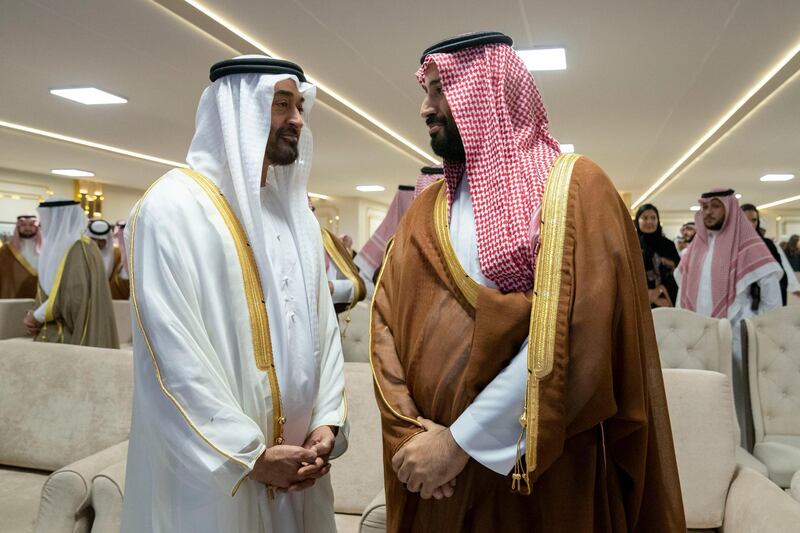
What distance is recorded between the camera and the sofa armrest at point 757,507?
5.54 feet

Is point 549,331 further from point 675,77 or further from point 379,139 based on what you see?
point 379,139

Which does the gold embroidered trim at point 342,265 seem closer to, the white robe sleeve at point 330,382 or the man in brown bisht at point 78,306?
the man in brown bisht at point 78,306

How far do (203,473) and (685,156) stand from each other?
11670mm

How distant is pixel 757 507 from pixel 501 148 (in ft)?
4.06

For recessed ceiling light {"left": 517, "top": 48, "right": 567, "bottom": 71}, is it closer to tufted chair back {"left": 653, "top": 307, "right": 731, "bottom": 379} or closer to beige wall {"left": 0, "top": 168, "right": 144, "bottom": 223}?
tufted chair back {"left": 653, "top": 307, "right": 731, "bottom": 379}

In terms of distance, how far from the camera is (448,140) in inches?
62.7

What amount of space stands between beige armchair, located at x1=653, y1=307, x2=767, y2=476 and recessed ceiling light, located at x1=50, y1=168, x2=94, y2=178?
1213 centimetres

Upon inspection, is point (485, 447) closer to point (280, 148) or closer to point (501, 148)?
point (501, 148)

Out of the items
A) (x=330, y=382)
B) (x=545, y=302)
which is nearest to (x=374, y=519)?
(x=330, y=382)

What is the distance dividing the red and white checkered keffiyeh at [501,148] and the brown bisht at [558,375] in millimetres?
58

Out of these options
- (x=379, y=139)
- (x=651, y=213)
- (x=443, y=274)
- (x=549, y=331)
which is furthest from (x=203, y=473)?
(x=379, y=139)

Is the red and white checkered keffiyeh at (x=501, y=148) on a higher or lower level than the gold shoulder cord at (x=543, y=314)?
higher

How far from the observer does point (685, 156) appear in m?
11.6

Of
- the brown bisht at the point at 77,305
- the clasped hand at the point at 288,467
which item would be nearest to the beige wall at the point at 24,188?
the brown bisht at the point at 77,305
